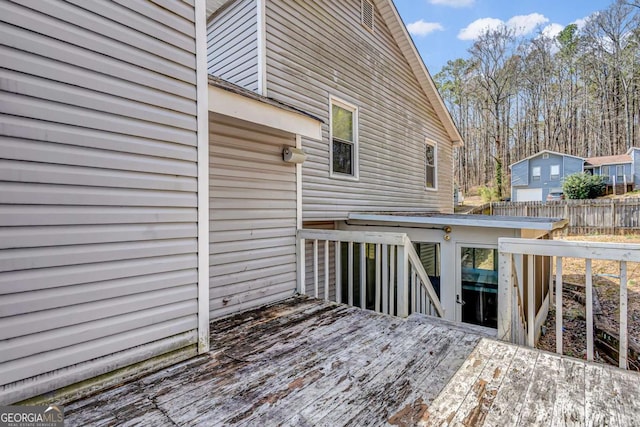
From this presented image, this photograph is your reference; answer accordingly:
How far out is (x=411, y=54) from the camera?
7809mm

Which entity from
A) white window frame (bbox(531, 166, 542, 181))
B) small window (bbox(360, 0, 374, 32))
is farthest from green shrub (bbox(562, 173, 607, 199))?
small window (bbox(360, 0, 374, 32))

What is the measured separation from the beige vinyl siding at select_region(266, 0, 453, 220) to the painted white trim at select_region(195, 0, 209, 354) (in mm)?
1907

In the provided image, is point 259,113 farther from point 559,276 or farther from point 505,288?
point 559,276

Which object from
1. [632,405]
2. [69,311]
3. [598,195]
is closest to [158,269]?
[69,311]

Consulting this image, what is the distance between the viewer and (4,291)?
5.31ft

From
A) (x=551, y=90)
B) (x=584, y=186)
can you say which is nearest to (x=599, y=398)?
(x=584, y=186)

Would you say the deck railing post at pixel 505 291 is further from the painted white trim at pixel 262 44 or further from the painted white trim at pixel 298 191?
the painted white trim at pixel 262 44

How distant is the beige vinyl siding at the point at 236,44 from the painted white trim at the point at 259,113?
1.05 m

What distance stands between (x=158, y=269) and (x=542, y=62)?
3356 cm

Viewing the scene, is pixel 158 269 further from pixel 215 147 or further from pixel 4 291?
pixel 215 147

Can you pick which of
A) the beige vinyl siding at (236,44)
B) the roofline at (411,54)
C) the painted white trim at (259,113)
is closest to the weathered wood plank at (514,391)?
the painted white trim at (259,113)

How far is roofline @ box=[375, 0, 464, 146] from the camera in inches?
272

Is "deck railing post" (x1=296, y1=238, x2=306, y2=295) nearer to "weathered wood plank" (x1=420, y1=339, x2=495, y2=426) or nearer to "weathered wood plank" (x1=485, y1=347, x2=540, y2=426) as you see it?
"weathered wood plank" (x1=420, y1=339, x2=495, y2=426)

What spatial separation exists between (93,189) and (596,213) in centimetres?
2022
